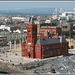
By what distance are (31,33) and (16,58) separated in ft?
18.6

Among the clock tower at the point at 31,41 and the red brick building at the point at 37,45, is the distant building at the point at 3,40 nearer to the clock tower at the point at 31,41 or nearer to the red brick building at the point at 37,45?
the red brick building at the point at 37,45

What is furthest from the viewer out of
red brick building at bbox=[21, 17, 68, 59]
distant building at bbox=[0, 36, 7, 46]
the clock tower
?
distant building at bbox=[0, 36, 7, 46]

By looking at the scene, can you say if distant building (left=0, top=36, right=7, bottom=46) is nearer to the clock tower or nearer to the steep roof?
the steep roof

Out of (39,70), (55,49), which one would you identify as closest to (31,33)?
(55,49)

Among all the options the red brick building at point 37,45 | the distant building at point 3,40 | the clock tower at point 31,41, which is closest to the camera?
the red brick building at point 37,45

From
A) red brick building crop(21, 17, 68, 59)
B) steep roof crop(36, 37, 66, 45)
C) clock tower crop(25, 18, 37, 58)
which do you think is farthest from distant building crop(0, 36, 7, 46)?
clock tower crop(25, 18, 37, 58)

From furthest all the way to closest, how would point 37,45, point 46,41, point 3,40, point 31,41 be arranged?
1. point 3,40
2. point 46,41
3. point 31,41
4. point 37,45

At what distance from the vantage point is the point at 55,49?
224 ft

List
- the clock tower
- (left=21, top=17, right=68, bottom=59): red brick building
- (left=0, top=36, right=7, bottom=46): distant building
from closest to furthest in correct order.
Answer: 1. (left=21, top=17, right=68, bottom=59): red brick building
2. the clock tower
3. (left=0, top=36, right=7, bottom=46): distant building

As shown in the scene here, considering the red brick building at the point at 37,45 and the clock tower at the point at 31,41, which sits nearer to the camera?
the red brick building at the point at 37,45

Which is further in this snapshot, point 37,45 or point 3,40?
point 3,40

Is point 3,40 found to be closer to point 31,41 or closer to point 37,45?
point 31,41

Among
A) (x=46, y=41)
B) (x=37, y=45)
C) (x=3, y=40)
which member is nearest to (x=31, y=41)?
(x=37, y=45)

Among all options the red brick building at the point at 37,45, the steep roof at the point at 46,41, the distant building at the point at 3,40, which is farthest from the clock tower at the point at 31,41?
the distant building at the point at 3,40
